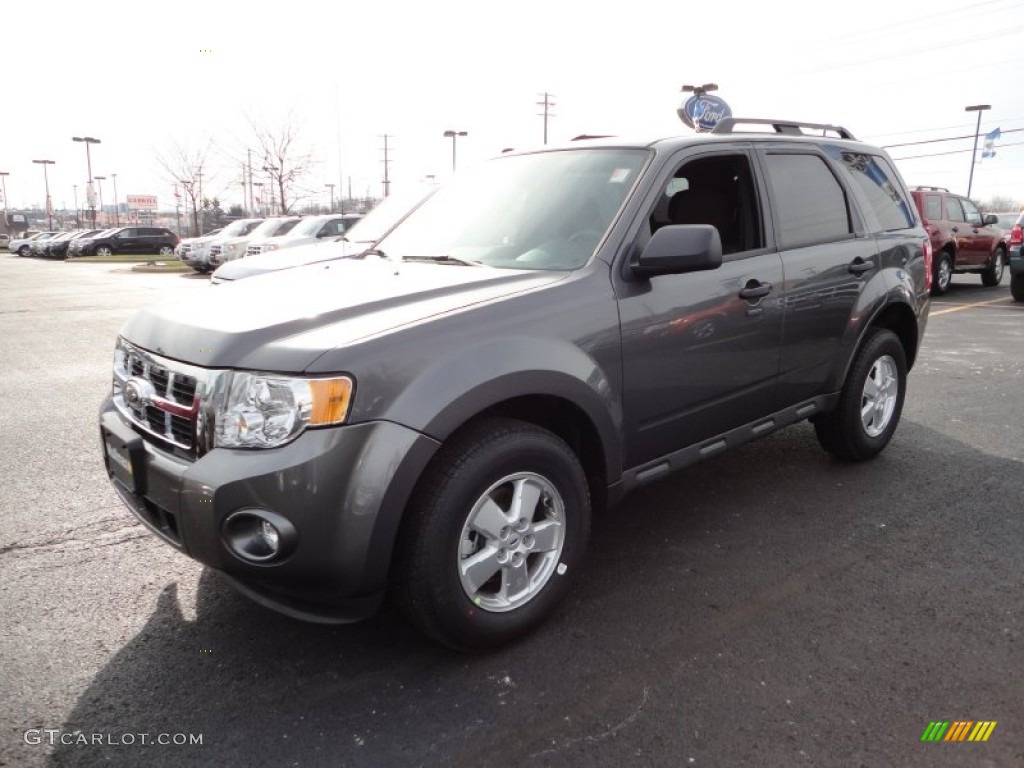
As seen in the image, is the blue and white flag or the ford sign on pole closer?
the ford sign on pole

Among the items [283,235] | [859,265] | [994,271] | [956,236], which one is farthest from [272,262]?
[994,271]

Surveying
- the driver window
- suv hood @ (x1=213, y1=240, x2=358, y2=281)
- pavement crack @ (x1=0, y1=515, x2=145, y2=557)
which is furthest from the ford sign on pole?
pavement crack @ (x1=0, y1=515, x2=145, y2=557)

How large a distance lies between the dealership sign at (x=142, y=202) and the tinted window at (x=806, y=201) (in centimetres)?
15616

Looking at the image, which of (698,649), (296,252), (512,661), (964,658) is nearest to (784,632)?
(698,649)

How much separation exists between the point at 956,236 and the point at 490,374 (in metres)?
14.8

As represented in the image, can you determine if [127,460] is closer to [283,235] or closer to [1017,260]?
[1017,260]

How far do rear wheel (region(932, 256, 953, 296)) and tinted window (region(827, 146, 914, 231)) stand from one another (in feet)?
35.0

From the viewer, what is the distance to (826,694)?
8.18 ft


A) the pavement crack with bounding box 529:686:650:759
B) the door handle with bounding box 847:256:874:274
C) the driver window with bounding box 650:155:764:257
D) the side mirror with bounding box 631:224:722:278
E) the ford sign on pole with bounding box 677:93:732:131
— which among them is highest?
the ford sign on pole with bounding box 677:93:732:131

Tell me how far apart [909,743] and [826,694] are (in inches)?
10.7

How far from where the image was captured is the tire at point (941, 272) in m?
14.2

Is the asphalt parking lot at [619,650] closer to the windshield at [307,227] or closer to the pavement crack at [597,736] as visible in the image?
the pavement crack at [597,736]

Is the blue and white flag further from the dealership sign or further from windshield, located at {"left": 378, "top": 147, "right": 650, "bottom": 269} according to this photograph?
the dealership sign

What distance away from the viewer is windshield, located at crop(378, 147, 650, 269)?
10.5 feet
